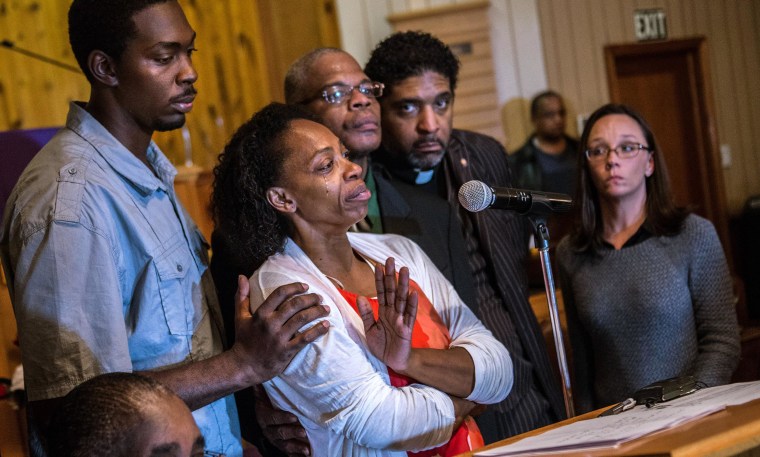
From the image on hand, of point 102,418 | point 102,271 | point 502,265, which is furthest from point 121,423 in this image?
point 502,265

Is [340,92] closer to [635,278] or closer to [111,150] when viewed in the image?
[111,150]

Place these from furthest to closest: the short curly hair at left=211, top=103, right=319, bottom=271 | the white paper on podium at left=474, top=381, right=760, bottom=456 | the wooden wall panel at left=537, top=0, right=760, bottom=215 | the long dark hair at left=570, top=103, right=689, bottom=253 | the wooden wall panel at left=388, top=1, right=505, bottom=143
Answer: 1. the wooden wall panel at left=537, top=0, right=760, bottom=215
2. the wooden wall panel at left=388, top=1, right=505, bottom=143
3. the long dark hair at left=570, top=103, right=689, bottom=253
4. the short curly hair at left=211, top=103, right=319, bottom=271
5. the white paper on podium at left=474, top=381, right=760, bottom=456

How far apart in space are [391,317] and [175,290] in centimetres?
49

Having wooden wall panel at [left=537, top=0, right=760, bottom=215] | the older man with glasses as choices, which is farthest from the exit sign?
the older man with glasses

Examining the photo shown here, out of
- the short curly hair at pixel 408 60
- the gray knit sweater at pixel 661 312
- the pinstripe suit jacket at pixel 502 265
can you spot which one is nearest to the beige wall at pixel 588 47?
the short curly hair at pixel 408 60

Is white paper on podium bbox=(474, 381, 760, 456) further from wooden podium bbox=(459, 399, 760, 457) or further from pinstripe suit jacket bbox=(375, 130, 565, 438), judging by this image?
pinstripe suit jacket bbox=(375, 130, 565, 438)

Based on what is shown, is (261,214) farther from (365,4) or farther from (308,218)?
(365,4)

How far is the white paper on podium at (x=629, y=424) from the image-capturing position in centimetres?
140

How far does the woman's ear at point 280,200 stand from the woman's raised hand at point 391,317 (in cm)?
33

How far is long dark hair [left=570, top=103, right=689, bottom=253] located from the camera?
2.64 metres

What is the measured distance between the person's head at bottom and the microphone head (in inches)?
28.8

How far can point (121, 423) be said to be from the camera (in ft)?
4.39

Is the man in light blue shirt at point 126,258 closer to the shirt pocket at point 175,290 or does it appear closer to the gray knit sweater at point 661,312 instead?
the shirt pocket at point 175,290

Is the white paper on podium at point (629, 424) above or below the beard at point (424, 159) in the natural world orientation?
below
